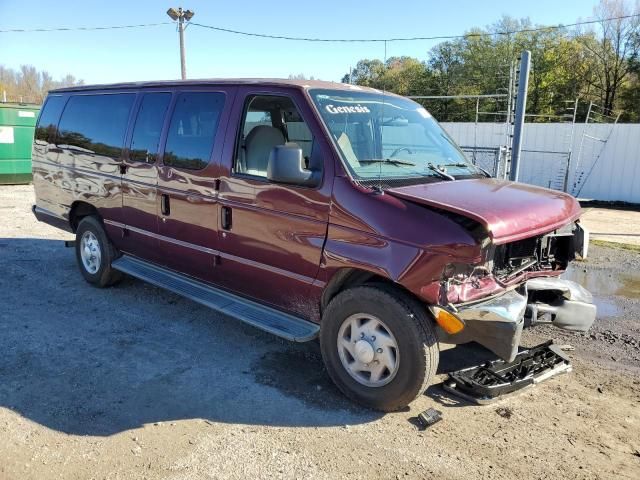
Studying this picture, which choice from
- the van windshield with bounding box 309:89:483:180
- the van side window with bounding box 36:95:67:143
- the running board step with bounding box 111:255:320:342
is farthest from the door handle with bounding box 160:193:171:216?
the van side window with bounding box 36:95:67:143

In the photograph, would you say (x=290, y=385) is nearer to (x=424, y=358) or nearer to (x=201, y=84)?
(x=424, y=358)

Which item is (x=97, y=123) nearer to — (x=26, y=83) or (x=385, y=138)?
(x=385, y=138)

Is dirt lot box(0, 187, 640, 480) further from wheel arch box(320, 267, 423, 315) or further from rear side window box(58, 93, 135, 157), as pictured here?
rear side window box(58, 93, 135, 157)

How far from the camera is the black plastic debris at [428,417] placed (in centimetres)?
352

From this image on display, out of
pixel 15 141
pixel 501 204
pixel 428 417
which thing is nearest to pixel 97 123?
pixel 501 204

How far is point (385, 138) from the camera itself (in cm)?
429

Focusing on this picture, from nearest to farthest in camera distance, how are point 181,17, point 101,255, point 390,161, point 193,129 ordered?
point 390,161 < point 193,129 < point 101,255 < point 181,17

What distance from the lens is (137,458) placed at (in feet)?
10.4

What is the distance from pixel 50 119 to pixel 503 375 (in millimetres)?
5981

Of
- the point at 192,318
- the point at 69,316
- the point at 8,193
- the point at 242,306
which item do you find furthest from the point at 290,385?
the point at 8,193

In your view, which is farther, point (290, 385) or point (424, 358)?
point (290, 385)

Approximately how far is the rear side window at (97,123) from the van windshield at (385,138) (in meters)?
2.57

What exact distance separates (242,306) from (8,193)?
12.4m

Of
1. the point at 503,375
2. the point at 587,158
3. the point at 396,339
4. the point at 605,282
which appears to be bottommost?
the point at 605,282
